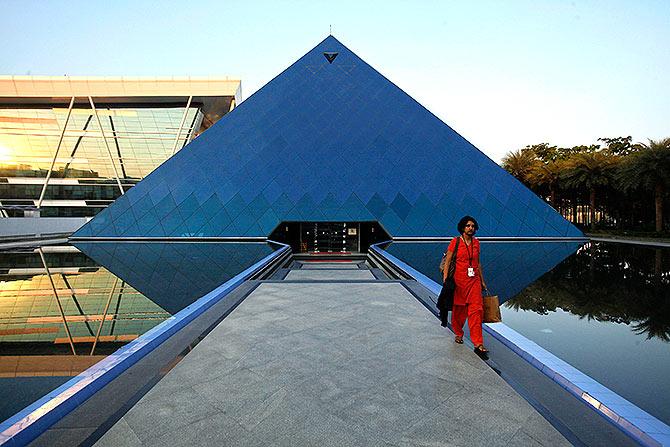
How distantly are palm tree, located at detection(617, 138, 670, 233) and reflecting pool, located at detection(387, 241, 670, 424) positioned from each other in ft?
55.5

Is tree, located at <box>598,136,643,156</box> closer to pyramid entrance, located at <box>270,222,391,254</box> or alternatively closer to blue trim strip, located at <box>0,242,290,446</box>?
pyramid entrance, located at <box>270,222,391,254</box>

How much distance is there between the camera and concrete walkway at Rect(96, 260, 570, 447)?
245 cm

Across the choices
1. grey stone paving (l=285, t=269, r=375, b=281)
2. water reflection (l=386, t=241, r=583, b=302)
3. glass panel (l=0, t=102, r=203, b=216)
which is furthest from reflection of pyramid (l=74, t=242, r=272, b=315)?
glass panel (l=0, t=102, r=203, b=216)

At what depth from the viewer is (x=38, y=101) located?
131 feet

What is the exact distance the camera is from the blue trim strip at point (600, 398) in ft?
7.83

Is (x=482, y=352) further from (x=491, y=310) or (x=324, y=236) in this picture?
(x=324, y=236)

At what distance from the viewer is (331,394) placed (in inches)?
119

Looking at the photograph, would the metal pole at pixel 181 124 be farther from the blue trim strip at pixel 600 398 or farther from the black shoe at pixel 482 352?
the black shoe at pixel 482 352

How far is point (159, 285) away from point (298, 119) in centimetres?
1842

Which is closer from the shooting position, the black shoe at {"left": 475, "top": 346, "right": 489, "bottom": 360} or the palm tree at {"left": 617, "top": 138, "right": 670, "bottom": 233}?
the black shoe at {"left": 475, "top": 346, "right": 489, "bottom": 360}

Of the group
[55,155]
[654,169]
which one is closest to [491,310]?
[654,169]

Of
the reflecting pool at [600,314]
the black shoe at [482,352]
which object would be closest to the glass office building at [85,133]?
the reflecting pool at [600,314]

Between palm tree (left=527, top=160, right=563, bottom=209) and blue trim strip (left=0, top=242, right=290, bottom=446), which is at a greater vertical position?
palm tree (left=527, top=160, right=563, bottom=209)

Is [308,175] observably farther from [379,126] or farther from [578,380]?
[578,380]
